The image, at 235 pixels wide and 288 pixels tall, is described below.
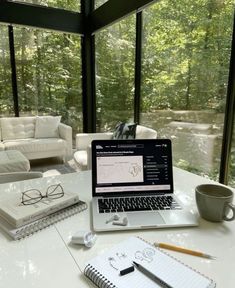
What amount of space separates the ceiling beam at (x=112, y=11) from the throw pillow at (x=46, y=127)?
1.86 meters

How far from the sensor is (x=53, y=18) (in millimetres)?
4629

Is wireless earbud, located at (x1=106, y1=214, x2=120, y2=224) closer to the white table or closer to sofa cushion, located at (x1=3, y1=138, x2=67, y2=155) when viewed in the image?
the white table

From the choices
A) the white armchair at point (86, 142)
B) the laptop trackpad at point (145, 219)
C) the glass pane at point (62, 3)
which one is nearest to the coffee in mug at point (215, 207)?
the laptop trackpad at point (145, 219)

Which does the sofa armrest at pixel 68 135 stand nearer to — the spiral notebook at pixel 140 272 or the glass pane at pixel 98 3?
the glass pane at pixel 98 3

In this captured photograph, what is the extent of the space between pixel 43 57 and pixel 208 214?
15.0 ft

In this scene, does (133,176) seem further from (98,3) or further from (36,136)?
(98,3)

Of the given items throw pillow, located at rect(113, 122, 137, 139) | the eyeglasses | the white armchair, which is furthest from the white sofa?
the eyeglasses

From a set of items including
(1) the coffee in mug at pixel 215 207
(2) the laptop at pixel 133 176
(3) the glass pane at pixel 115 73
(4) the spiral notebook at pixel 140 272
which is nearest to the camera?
(4) the spiral notebook at pixel 140 272

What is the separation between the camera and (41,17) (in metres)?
4.52

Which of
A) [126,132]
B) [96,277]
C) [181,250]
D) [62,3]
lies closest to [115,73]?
[126,132]

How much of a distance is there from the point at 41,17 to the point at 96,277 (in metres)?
4.84

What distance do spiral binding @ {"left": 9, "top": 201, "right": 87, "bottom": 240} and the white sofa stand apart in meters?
3.12

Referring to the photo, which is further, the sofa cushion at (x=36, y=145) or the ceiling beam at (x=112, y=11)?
the sofa cushion at (x=36, y=145)

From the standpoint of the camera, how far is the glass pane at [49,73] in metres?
4.60
